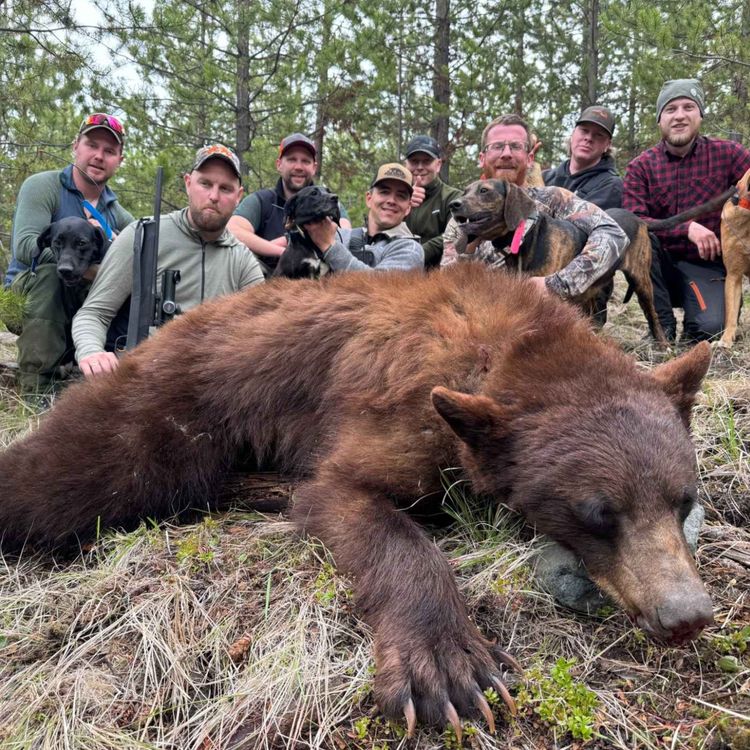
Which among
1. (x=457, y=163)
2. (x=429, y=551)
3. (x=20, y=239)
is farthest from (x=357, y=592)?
(x=457, y=163)

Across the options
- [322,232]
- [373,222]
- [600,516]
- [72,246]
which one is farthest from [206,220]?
[600,516]

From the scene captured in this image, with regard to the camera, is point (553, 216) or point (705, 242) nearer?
point (553, 216)

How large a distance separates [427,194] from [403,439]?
5.11 m

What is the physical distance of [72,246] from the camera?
17.1ft

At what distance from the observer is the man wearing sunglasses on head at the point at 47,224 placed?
5332 mm

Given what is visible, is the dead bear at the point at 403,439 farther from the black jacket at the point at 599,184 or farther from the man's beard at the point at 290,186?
the black jacket at the point at 599,184

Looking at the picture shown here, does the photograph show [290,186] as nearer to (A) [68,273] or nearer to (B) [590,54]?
(A) [68,273]

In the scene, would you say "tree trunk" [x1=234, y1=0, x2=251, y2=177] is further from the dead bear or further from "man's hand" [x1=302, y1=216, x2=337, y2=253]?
Result: the dead bear

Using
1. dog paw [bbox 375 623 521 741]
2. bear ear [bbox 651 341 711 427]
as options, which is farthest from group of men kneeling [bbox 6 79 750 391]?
dog paw [bbox 375 623 521 741]

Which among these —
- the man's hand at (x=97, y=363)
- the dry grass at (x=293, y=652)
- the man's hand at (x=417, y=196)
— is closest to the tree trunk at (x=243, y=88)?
the man's hand at (x=417, y=196)

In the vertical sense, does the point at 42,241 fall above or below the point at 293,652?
above

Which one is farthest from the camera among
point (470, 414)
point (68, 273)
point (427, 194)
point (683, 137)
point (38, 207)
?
point (427, 194)

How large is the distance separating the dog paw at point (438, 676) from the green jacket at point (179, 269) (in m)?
3.28

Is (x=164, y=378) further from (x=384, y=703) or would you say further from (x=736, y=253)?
(x=736, y=253)
